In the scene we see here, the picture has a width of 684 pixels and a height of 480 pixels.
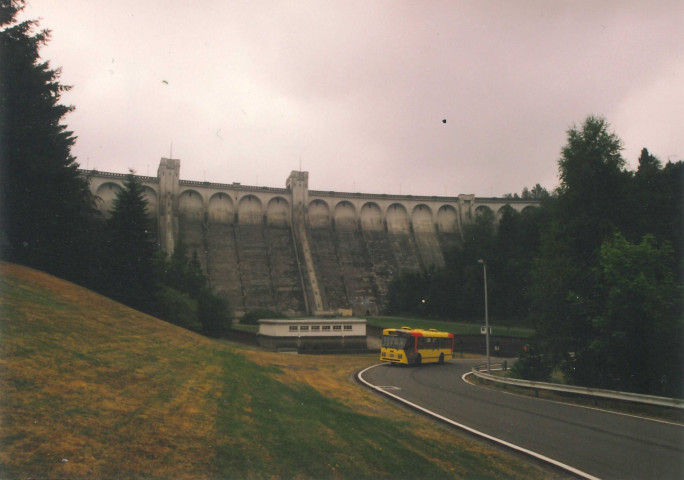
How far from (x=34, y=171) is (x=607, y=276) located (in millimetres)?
30587

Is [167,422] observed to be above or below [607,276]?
below

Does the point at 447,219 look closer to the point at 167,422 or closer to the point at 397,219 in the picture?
the point at 397,219

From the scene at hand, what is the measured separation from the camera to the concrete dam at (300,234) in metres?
82.8

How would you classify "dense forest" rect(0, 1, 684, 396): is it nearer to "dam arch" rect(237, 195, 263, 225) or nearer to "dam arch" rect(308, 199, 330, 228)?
"dam arch" rect(237, 195, 263, 225)

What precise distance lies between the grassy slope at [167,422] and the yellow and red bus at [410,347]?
1814cm

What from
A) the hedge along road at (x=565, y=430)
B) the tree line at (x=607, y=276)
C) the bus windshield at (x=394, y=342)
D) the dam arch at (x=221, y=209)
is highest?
the dam arch at (x=221, y=209)

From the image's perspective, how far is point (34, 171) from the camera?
85.0 ft

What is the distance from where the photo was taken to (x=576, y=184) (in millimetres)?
29266

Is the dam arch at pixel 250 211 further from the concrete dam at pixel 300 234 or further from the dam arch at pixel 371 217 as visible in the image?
the dam arch at pixel 371 217

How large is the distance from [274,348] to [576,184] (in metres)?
30.8

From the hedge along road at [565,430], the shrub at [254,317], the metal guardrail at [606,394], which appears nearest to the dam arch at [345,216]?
the shrub at [254,317]

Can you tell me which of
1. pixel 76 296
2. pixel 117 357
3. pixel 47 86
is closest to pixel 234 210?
pixel 47 86

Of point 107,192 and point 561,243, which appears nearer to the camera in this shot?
point 561,243

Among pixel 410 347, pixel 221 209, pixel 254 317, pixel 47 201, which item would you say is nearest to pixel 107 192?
pixel 221 209
